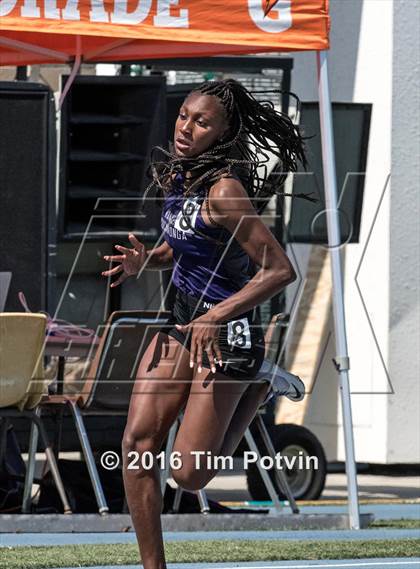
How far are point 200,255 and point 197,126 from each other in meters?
0.49

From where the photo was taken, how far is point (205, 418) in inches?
211

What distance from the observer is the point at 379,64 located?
12672 millimetres

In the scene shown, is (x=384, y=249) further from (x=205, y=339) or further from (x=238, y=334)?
(x=205, y=339)

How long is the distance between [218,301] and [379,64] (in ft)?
24.7

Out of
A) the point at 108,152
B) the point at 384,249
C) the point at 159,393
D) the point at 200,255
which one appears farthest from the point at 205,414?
the point at 384,249

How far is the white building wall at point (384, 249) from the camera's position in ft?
41.2

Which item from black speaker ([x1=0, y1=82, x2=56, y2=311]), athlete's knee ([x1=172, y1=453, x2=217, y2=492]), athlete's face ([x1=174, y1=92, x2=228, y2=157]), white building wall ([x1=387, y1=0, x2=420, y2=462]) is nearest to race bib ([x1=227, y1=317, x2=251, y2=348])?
athlete's knee ([x1=172, y1=453, x2=217, y2=492])

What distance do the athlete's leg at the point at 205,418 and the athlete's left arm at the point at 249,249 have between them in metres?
0.28

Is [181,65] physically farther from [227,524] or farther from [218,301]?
[218,301]

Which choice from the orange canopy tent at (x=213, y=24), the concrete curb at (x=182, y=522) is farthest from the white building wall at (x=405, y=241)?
the orange canopy tent at (x=213, y=24)

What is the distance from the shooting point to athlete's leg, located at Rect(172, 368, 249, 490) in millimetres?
5355

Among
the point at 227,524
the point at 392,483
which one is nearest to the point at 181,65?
the point at 392,483

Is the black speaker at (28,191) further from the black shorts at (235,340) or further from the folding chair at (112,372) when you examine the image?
the black shorts at (235,340)

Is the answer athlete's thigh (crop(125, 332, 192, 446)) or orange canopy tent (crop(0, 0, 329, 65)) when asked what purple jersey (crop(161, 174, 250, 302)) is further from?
orange canopy tent (crop(0, 0, 329, 65))
